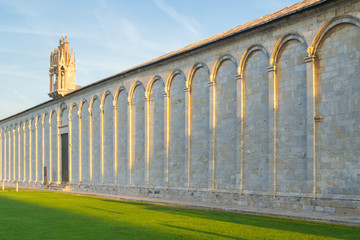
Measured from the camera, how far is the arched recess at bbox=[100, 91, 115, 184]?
119ft

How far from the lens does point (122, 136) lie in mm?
35156

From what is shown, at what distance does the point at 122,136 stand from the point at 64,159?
12.2 meters

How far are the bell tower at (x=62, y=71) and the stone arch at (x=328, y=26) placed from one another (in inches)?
1219

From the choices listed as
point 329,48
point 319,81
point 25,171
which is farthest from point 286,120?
point 25,171

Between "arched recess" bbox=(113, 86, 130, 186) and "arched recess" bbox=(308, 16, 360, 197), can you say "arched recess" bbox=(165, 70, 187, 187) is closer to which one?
"arched recess" bbox=(113, 86, 130, 186)

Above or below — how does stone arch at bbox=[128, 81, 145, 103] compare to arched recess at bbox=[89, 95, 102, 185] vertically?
above

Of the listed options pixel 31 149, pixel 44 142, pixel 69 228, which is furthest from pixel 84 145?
pixel 69 228

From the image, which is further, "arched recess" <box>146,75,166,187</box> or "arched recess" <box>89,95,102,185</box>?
"arched recess" <box>89,95,102,185</box>

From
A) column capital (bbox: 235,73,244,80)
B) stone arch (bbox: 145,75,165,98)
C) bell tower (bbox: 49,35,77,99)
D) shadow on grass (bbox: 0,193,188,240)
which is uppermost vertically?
bell tower (bbox: 49,35,77,99)

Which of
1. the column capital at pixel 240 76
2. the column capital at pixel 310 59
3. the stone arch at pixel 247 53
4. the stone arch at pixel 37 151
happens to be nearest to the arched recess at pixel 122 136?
the column capital at pixel 240 76

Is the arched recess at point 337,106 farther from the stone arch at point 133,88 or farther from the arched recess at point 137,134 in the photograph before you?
the stone arch at point 133,88

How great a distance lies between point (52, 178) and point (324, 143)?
3484 cm

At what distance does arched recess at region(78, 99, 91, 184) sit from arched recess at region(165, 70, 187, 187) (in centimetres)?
1268

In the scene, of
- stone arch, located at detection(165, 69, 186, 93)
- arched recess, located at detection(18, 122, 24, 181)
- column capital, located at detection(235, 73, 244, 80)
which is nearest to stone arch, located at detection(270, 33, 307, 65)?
column capital, located at detection(235, 73, 244, 80)
